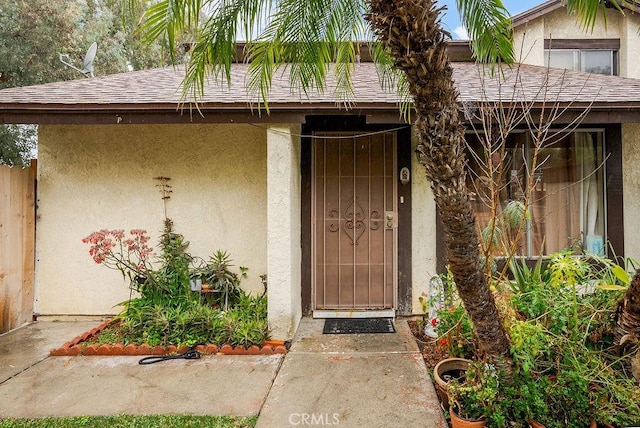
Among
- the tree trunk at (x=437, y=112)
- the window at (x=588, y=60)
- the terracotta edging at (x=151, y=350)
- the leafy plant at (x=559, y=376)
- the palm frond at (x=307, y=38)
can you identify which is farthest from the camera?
the window at (x=588, y=60)

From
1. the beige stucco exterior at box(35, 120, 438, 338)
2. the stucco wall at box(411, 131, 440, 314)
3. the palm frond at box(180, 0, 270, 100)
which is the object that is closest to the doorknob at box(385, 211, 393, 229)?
the stucco wall at box(411, 131, 440, 314)

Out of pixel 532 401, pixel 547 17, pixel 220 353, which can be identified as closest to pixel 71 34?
pixel 220 353

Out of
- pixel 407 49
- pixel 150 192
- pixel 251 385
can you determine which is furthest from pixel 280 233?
pixel 407 49

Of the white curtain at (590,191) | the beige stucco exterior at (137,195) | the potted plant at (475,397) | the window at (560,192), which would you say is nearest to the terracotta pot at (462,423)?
the potted plant at (475,397)

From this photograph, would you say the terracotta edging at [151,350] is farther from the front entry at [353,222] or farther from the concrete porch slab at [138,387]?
the front entry at [353,222]

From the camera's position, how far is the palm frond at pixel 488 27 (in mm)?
3467

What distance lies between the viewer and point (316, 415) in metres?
2.86

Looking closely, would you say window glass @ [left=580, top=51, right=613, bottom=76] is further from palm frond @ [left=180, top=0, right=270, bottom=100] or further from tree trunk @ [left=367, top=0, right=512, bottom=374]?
palm frond @ [left=180, top=0, right=270, bottom=100]

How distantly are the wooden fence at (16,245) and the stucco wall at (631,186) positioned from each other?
889cm

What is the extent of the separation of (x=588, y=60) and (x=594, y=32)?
1.93ft

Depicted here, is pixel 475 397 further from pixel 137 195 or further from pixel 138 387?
pixel 137 195

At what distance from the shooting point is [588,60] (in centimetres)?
811

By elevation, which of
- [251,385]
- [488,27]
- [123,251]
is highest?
[488,27]

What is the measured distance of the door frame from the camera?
5254mm
